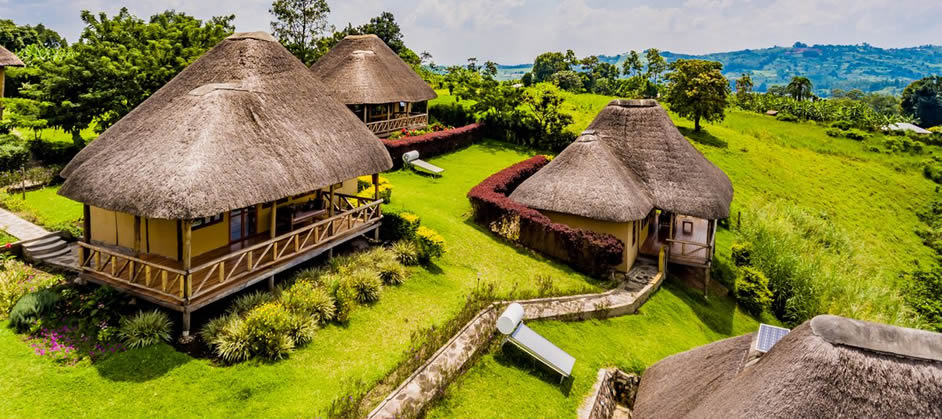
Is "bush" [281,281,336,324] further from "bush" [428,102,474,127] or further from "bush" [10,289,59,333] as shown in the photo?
"bush" [428,102,474,127]

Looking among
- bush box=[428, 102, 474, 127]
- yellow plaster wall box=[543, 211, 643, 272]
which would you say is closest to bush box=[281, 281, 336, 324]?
yellow plaster wall box=[543, 211, 643, 272]

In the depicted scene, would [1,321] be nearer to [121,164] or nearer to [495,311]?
[121,164]

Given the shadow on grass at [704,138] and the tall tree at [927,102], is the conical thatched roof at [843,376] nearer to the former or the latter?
the shadow on grass at [704,138]

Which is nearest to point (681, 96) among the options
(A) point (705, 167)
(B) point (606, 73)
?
(A) point (705, 167)

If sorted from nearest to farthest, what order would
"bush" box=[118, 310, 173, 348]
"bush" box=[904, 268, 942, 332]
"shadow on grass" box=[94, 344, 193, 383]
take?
"shadow on grass" box=[94, 344, 193, 383], "bush" box=[118, 310, 173, 348], "bush" box=[904, 268, 942, 332]

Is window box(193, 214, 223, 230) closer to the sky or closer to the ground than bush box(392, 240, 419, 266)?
closer to the sky

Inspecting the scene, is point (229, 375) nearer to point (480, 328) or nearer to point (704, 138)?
point (480, 328)

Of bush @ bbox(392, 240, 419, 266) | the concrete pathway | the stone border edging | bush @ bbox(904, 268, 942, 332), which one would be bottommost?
bush @ bbox(904, 268, 942, 332)
